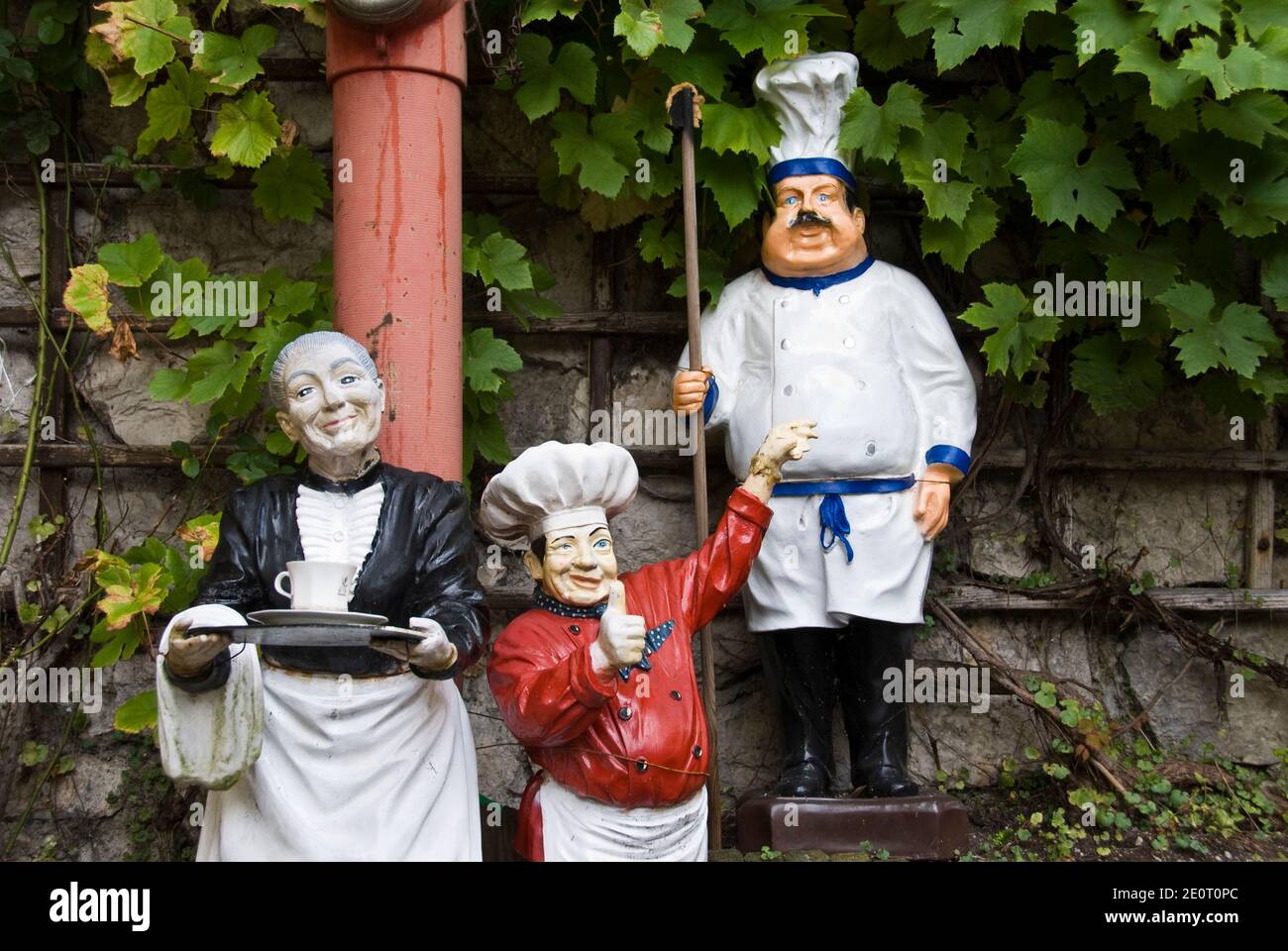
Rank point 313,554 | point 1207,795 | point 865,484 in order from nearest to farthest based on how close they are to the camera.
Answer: point 313,554 → point 865,484 → point 1207,795

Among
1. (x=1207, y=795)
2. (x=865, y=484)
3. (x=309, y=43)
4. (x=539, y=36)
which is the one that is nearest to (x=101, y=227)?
(x=309, y=43)

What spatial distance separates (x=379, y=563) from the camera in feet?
11.9

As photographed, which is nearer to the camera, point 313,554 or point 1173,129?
point 313,554

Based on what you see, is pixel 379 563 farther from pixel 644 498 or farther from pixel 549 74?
pixel 549 74

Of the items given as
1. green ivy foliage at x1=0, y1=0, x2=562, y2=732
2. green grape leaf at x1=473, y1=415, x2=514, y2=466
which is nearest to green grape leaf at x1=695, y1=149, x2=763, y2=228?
green ivy foliage at x1=0, y1=0, x2=562, y2=732

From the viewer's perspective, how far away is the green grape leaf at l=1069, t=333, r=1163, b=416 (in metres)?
4.83

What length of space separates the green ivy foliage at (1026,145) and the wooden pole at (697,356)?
0.45 feet

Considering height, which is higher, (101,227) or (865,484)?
Answer: (101,227)

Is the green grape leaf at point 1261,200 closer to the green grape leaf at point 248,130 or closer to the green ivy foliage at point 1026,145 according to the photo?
the green ivy foliage at point 1026,145

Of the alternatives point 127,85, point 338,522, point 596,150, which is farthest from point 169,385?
point 596,150

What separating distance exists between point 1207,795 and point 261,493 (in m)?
3.10

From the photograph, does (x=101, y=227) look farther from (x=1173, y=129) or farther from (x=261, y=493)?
(x=1173, y=129)

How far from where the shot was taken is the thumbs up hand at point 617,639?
11.1 feet

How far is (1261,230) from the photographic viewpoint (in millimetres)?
4551
